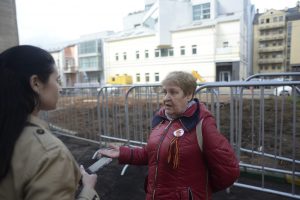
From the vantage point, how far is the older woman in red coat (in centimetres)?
211

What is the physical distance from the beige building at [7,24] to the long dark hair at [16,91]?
6.13 m

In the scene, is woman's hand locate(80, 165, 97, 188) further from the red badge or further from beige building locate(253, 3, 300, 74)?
beige building locate(253, 3, 300, 74)

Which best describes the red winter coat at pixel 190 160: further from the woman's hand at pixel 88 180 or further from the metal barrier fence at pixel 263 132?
the metal barrier fence at pixel 263 132

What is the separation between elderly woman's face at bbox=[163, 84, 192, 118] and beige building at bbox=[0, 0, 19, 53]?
18.9ft

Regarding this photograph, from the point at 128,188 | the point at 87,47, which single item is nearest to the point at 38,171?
the point at 128,188

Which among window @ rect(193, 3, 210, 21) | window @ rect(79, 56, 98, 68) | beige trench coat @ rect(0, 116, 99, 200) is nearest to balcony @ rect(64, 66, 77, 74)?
Result: window @ rect(79, 56, 98, 68)

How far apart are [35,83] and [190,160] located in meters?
1.29

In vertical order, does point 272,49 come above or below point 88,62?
above

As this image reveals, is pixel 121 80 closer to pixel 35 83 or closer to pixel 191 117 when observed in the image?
pixel 191 117

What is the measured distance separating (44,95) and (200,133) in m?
1.19

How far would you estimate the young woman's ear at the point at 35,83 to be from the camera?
1.29m

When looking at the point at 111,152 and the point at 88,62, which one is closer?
the point at 111,152

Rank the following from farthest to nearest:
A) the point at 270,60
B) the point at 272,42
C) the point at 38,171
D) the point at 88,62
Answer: the point at 272,42
the point at 270,60
the point at 88,62
the point at 38,171

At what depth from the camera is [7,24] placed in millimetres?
6738
